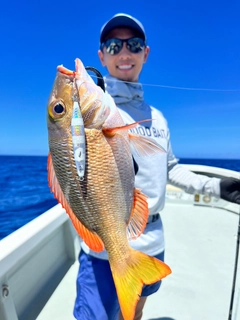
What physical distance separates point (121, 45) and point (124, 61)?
0.09 meters

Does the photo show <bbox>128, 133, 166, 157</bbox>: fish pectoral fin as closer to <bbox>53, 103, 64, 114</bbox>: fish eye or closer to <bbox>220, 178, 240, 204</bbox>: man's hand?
A: <bbox>53, 103, 64, 114</bbox>: fish eye

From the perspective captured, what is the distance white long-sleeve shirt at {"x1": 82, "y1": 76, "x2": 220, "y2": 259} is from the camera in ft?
4.67

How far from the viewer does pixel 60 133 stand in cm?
86

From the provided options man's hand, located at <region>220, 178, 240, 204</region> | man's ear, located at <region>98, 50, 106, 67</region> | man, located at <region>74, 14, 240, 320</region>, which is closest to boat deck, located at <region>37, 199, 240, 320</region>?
man, located at <region>74, 14, 240, 320</region>

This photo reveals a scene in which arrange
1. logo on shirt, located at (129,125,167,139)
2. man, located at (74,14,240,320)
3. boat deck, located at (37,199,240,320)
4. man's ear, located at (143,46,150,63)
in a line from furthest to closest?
boat deck, located at (37,199,240,320) < man's ear, located at (143,46,150,63) < logo on shirt, located at (129,125,167,139) < man, located at (74,14,240,320)

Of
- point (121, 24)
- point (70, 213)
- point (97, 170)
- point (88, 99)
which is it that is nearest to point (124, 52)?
point (121, 24)

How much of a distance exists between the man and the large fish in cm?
43

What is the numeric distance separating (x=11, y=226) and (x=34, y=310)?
A: 4.21 meters

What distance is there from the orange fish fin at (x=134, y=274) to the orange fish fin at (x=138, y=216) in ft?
0.25

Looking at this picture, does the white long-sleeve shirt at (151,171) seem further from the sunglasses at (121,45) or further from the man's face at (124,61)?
the sunglasses at (121,45)

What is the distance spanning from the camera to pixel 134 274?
3.10 feet

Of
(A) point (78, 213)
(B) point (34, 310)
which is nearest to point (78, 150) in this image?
(A) point (78, 213)

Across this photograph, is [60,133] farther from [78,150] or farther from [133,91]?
[133,91]

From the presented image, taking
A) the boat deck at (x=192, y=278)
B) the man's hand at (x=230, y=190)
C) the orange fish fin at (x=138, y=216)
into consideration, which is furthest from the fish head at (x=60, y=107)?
the boat deck at (x=192, y=278)
